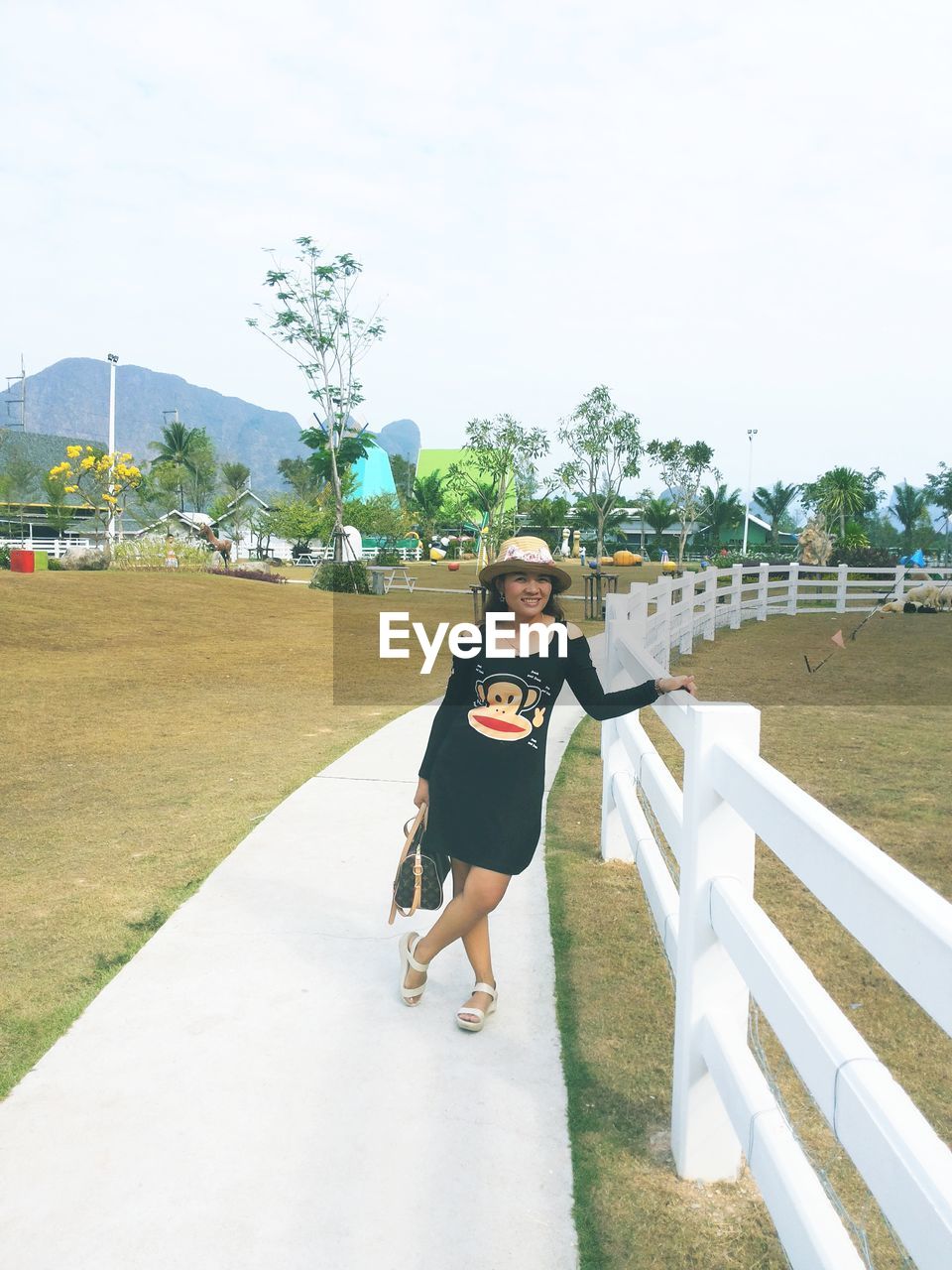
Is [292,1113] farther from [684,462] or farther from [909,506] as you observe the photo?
[909,506]

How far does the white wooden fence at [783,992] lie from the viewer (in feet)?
4.64

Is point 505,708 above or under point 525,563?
under

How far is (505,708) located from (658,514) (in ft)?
252

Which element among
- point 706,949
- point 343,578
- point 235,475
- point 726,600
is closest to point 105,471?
point 343,578

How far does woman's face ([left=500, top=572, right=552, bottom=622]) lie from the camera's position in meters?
3.33

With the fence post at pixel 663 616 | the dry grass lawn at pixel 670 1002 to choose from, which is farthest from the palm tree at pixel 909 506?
the dry grass lawn at pixel 670 1002

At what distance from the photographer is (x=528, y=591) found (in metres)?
3.33

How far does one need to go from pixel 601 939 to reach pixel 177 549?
1155 inches

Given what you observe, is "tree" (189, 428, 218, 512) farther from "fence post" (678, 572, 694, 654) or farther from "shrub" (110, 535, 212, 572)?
"fence post" (678, 572, 694, 654)

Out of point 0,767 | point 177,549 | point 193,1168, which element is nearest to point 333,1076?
point 193,1168

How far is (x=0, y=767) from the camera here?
285 inches

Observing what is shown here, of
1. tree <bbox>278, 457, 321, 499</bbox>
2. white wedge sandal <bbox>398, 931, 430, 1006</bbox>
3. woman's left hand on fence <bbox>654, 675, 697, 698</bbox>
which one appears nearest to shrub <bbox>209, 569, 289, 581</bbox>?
white wedge sandal <bbox>398, 931, 430, 1006</bbox>

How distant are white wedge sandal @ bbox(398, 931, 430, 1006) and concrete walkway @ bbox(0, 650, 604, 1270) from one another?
0.18 ft

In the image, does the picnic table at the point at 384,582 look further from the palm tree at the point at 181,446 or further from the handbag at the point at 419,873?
the palm tree at the point at 181,446
